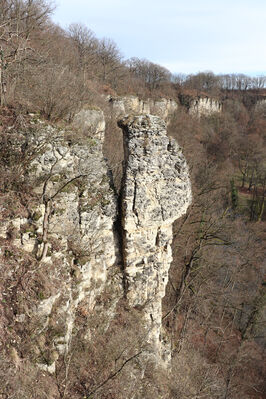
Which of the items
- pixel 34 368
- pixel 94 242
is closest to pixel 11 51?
pixel 94 242

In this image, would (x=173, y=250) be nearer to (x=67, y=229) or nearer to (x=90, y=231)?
(x=90, y=231)

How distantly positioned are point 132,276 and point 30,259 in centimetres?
352

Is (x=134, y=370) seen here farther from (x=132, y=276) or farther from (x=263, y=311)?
(x=263, y=311)

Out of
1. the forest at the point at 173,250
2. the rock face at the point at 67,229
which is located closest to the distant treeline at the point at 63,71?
the forest at the point at 173,250

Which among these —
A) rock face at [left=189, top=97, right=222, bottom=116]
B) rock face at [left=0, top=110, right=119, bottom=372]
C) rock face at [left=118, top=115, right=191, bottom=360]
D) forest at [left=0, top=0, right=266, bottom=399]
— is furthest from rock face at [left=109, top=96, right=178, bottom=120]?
rock face at [left=0, top=110, right=119, bottom=372]

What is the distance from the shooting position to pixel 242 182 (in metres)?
33.8

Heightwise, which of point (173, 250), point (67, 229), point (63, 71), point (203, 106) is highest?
point (203, 106)

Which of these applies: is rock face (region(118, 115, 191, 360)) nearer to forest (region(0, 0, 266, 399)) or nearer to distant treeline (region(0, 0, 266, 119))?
forest (region(0, 0, 266, 399))

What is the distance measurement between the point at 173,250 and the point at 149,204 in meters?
7.27

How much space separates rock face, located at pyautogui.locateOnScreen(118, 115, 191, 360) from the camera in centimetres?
798

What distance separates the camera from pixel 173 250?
48.0 feet

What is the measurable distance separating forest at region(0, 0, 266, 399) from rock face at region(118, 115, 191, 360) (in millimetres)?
1107

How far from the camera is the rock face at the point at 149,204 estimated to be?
7.98 metres

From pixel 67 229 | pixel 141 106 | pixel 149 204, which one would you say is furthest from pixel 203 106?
pixel 67 229
